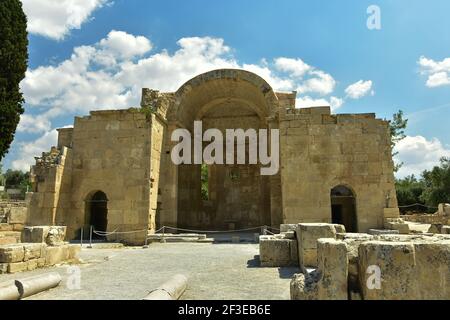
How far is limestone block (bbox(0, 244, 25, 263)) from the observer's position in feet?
22.8

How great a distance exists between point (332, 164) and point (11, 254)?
36.3 ft

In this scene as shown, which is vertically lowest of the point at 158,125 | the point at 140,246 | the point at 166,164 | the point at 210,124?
the point at 140,246

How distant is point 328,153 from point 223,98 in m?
7.43

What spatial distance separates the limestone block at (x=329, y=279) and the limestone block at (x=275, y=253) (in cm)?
390

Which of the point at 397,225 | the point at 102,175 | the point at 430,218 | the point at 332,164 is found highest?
the point at 332,164

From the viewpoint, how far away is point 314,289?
3.70 metres

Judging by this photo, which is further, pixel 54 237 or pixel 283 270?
pixel 54 237

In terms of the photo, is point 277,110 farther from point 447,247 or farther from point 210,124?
point 447,247

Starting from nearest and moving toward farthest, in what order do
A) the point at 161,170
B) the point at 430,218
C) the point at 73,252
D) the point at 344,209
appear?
the point at 73,252 < the point at 161,170 < the point at 344,209 < the point at 430,218

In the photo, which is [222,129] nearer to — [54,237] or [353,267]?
[54,237]

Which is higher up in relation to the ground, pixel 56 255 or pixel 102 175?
pixel 102 175

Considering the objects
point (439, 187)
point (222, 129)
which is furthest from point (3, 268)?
point (439, 187)

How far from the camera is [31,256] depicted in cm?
751
